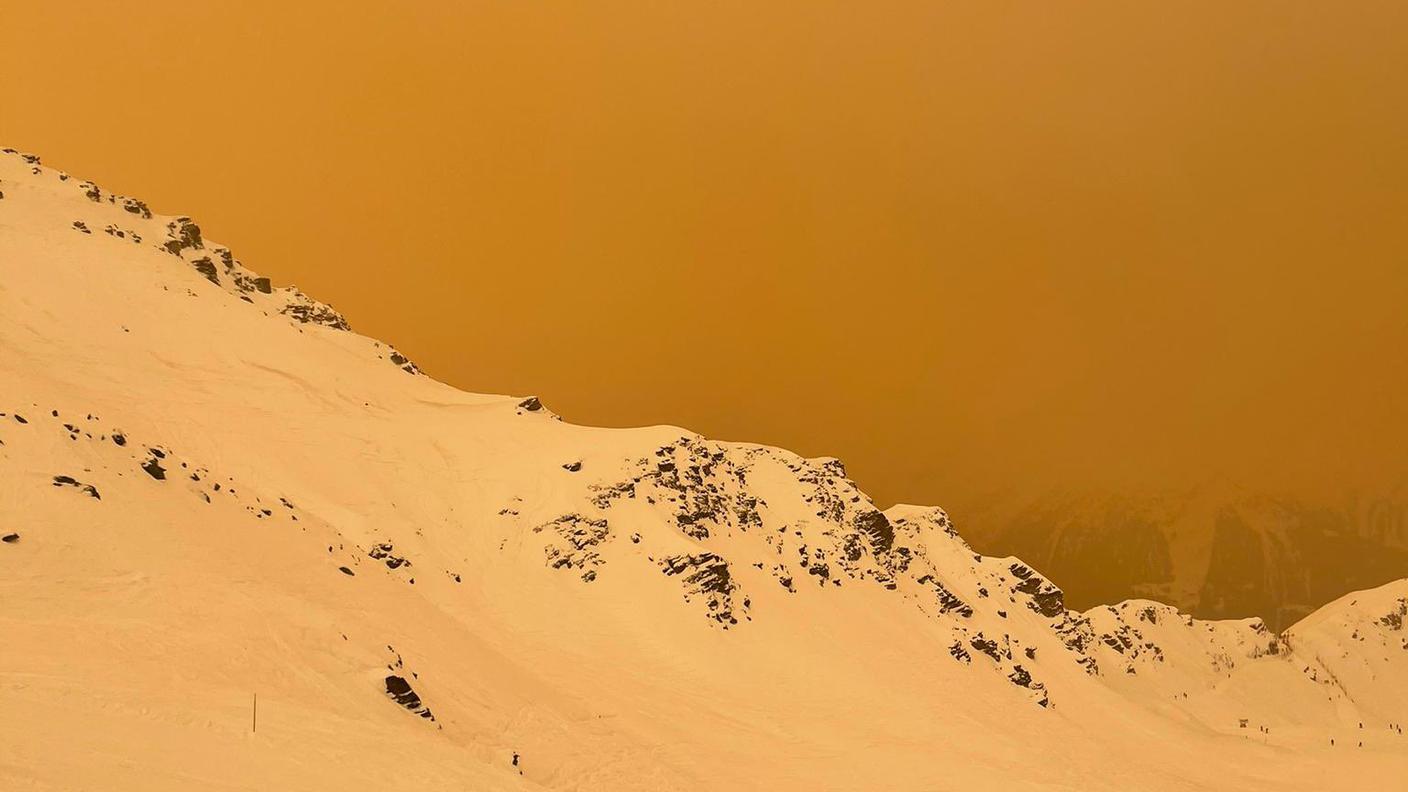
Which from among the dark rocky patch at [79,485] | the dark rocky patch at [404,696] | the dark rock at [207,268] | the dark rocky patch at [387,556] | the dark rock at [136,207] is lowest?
the dark rocky patch at [404,696]

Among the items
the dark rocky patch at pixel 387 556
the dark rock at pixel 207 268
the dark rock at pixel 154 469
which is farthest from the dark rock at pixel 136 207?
the dark rock at pixel 154 469

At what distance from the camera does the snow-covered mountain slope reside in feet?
62.8

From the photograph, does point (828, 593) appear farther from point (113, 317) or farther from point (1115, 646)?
point (113, 317)

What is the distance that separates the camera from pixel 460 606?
42.7 m

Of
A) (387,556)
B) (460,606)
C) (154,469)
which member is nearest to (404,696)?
(154,469)

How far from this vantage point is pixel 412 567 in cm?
4412

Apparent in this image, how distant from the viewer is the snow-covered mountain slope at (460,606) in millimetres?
19141

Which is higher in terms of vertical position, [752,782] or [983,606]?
[983,606]

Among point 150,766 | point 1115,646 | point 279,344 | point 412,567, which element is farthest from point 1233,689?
point 150,766

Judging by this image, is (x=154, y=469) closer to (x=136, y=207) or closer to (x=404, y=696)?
(x=404, y=696)

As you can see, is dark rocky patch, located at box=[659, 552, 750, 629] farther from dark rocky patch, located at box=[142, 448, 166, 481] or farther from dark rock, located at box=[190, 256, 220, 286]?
dark rock, located at box=[190, 256, 220, 286]

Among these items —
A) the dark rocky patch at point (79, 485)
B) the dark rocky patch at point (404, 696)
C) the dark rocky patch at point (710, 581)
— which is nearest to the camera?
the dark rocky patch at point (404, 696)

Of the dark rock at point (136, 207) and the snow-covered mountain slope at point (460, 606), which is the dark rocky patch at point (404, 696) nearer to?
the snow-covered mountain slope at point (460, 606)

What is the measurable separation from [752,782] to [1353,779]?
140ft
